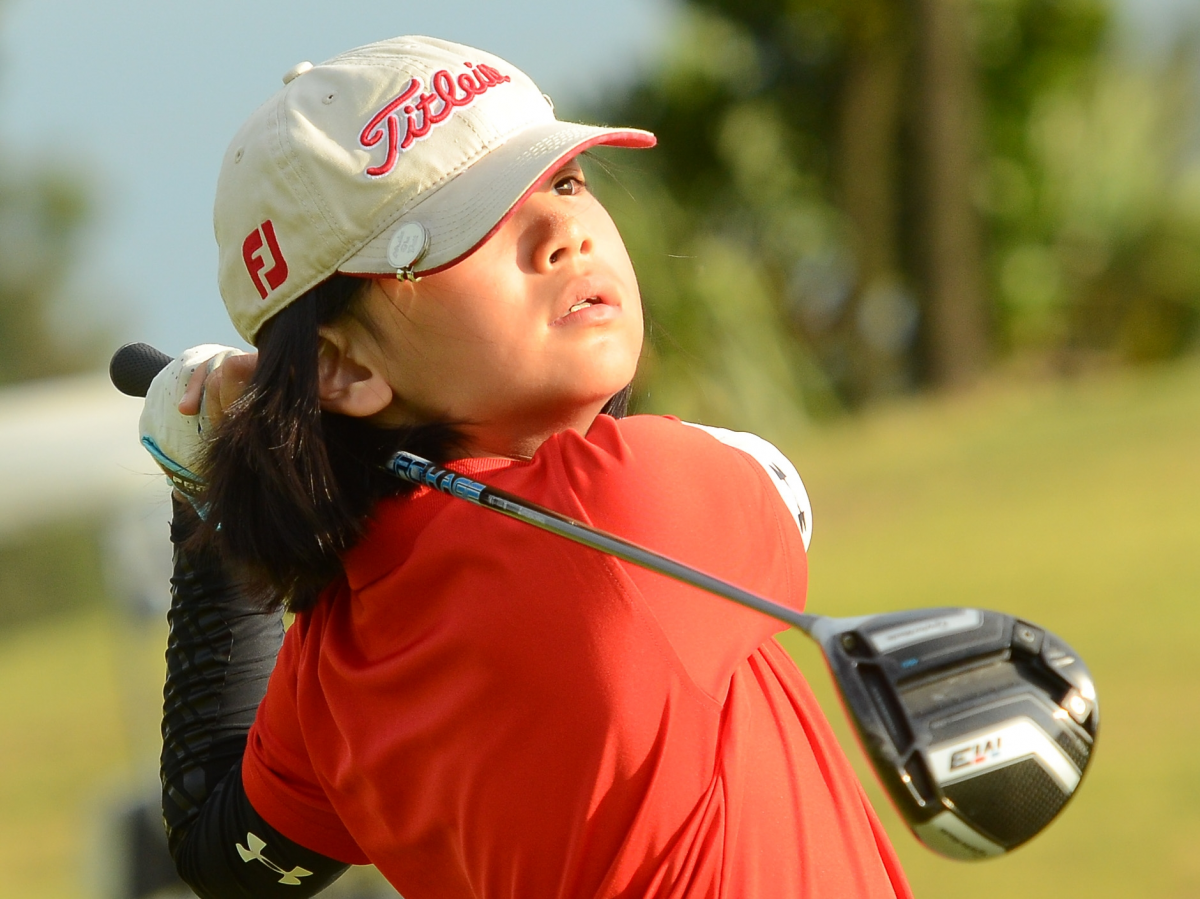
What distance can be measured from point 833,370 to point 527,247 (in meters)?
12.0

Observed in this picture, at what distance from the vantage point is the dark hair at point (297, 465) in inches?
59.6

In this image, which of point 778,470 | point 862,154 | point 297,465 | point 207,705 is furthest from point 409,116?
point 862,154

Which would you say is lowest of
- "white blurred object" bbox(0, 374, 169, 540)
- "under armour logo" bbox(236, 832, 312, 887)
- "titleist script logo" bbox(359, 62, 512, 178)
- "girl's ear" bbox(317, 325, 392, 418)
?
"white blurred object" bbox(0, 374, 169, 540)

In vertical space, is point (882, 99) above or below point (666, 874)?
below

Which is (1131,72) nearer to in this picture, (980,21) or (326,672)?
(980,21)

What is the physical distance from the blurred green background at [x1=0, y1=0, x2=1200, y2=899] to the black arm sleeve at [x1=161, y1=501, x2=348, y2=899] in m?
2.74

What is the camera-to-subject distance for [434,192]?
1562 mm

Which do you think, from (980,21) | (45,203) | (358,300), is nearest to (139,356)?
(358,300)

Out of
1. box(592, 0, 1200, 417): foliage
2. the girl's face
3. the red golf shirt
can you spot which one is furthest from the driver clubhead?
box(592, 0, 1200, 417): foliage

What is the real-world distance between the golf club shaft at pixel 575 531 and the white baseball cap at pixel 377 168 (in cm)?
19

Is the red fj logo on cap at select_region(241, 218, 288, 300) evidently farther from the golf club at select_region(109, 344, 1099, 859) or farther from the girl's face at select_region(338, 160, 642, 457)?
the golf club at select_region(109, 344, 1099, 859)

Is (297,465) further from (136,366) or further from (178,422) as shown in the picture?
(136,366)

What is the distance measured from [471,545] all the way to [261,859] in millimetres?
535

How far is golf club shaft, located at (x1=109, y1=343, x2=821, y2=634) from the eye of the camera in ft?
4.14
